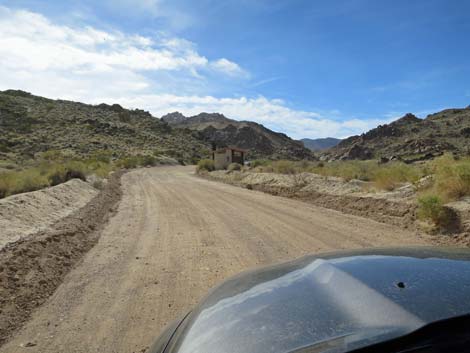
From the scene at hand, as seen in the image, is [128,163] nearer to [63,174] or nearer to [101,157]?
[101,157]

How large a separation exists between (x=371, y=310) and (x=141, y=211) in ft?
43.2

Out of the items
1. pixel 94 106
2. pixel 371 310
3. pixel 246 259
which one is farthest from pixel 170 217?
pixel 94 106

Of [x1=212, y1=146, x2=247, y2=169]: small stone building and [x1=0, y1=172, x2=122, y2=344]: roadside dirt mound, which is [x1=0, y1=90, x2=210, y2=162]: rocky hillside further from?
[x1=0, y1=172, x2=122, y2=344]: roadside dirt mound

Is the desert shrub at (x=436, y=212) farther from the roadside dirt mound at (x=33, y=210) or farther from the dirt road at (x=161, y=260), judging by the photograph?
the roadside dirt mound at (x=33, y=210)

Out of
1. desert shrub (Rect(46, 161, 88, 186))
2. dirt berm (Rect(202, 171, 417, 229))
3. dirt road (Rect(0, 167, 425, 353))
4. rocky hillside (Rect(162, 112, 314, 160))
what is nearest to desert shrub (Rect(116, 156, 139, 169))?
desert shrub (Rect(46, 161, 88, 186))

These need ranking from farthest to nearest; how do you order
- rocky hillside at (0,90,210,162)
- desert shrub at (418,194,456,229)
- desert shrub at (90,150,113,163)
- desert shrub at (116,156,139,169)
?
rocky hillside at (0,90,210,162) → desert shrub at (116,156,139,169) → desert shrub at (90,150,113,163) → desert shrub at (418,194,456,229)

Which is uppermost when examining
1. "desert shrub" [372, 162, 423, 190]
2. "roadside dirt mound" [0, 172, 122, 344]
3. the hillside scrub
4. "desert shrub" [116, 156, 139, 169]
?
"desert shrub" [372, 162, 423, 190]

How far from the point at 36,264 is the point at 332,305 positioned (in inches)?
261

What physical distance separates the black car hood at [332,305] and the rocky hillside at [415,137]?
2610 inches

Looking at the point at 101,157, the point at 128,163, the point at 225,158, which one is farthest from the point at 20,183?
the point at 225,158

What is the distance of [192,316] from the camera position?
2504 millimetres

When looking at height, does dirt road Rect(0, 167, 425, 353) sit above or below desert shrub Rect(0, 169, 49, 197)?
above

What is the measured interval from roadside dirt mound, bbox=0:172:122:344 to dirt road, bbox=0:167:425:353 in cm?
21

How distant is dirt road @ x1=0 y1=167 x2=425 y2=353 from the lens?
4.51 meters
